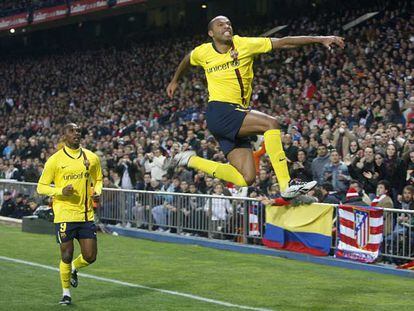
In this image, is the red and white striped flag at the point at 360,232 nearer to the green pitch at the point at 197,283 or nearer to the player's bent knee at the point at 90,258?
the green pitch at the point at 197,283

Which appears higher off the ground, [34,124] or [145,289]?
[34,124]

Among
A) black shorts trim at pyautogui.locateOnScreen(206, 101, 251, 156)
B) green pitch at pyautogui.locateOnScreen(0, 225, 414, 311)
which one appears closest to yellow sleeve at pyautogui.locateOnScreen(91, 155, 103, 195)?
green pitch at pyautogui.locateOnScreen(0, 225, 414, 311)

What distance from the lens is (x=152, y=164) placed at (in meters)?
21.0

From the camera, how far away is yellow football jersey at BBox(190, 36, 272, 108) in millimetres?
9328

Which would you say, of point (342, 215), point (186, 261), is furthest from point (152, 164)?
point (342, 215)

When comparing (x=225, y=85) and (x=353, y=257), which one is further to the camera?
(x=353, y=257)

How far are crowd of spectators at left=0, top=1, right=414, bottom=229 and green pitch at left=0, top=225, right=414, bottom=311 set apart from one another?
1.62 metres

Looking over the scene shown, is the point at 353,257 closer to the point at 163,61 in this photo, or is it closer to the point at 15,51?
the point at 163,61

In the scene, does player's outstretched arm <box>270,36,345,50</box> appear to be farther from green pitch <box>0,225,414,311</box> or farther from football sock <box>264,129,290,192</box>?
green pitch <box>0,225,414,311</box>

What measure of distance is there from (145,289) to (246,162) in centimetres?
388

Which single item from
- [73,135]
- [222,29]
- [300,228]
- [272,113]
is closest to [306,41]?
[222,29]

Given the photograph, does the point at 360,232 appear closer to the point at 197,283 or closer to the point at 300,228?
the point at 300,228

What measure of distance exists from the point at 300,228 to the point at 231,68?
7152 millimetres

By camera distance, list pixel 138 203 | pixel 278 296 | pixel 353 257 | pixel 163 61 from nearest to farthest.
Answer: pixel 278 296, pixel 353 257, pixel 138 203, pixel 163 61
